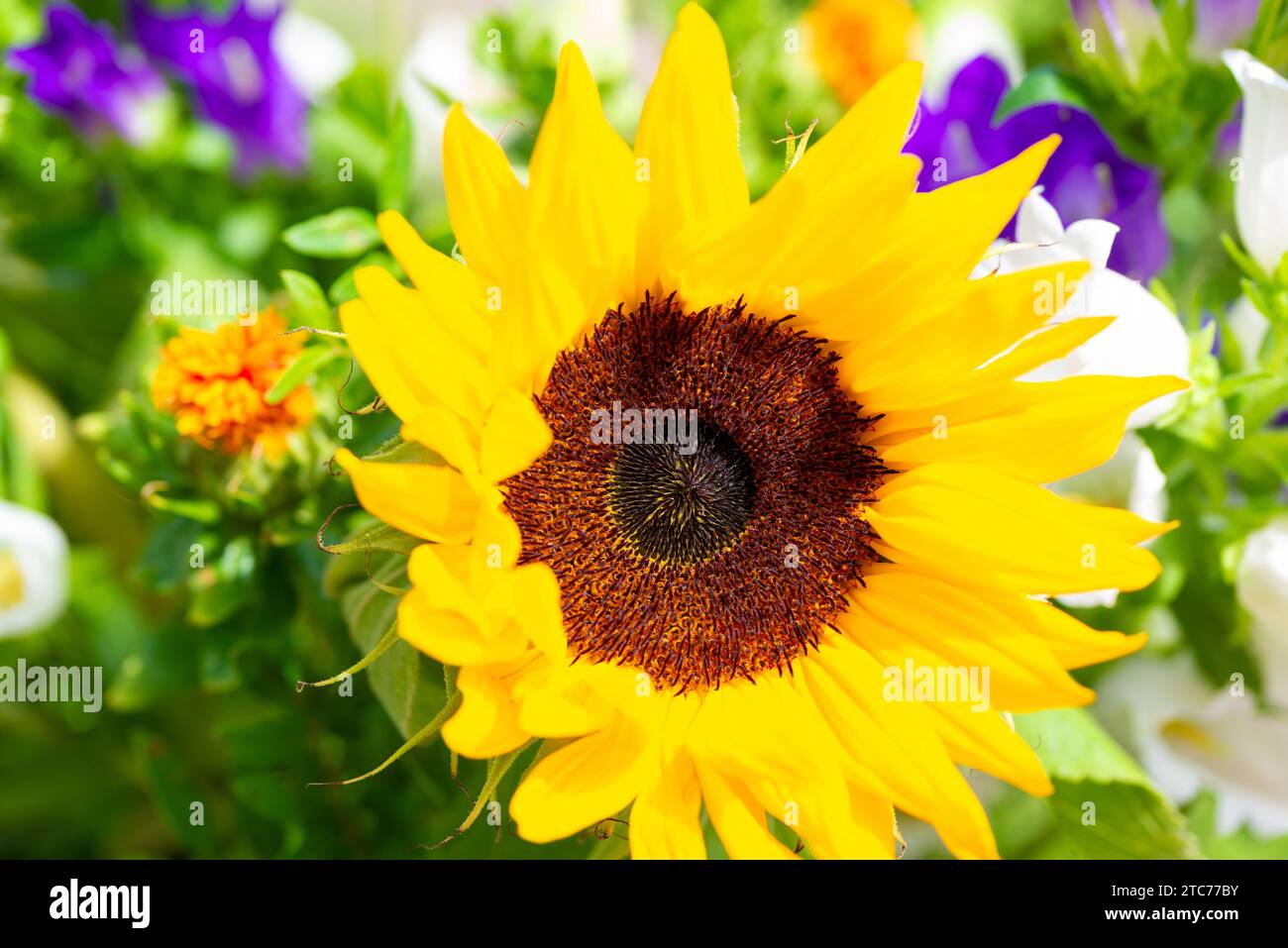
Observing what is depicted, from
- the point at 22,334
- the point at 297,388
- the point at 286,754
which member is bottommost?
the point at 286,754

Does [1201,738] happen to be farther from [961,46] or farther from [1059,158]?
[961,46]

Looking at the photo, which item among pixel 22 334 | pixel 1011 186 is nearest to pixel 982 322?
pixel 1011 186

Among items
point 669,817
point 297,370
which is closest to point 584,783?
point 669,817

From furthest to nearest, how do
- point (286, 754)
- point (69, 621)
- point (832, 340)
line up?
point (69, 621)
point (286, 754)
point (832, 340)

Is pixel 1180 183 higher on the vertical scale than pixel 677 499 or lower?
higher

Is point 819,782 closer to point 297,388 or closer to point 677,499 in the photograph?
point 677,499

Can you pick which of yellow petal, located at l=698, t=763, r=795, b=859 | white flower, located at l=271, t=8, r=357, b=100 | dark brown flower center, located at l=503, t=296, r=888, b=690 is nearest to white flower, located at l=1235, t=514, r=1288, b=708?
dark brown flower center, located at l=503, t=296, r=888, b=690

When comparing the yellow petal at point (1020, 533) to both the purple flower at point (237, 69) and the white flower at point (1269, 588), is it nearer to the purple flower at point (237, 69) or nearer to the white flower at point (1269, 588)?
the white flower at point (1269, 588)

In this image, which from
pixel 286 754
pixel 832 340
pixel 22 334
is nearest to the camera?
pixel 832 340
